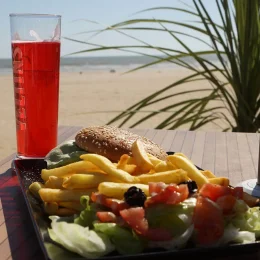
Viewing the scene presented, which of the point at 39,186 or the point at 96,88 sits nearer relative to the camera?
the point at 39,186

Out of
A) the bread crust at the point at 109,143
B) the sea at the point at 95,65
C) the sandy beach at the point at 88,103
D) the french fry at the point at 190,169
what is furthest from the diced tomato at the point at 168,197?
the sea at the point at 95,65

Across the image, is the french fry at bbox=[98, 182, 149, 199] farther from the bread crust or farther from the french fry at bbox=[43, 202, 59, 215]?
the bread crust

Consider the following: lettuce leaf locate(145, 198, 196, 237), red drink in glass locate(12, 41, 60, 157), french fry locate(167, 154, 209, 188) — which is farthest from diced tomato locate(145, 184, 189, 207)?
red drink in glass locate(12, 41, 60, 157)

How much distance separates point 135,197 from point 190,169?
258mm

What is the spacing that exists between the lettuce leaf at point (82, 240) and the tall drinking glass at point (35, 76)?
0.84m

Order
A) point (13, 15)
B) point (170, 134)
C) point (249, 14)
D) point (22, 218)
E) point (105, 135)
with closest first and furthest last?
1. point (22, 218)
2. point (105, 135)
3. point (13, 15)
4. point (170, 134)
5. point (249, 14)

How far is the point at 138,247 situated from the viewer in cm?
93

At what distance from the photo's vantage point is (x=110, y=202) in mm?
1019

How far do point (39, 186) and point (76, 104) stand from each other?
12.2 meters

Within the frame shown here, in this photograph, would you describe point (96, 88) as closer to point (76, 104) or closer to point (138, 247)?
point (76, 104)

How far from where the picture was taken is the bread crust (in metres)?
1.52

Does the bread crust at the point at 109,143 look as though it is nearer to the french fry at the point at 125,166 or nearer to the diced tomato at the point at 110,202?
the french fry at the point at 125,166

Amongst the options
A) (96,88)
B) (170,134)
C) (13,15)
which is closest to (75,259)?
(13,15)

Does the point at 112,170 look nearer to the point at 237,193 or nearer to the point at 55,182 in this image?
the point at 55,182
